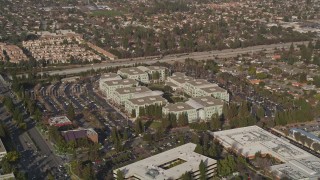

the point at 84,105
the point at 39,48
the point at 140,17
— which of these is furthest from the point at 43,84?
the point at 140,17

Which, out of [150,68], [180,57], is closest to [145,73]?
[150,68]

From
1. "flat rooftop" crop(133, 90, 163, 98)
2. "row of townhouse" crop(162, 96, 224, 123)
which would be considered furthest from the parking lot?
"row of townhouse" crop(162, 96, 224, 123)

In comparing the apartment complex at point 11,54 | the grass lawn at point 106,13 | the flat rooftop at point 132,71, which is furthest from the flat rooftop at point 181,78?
the grass lawn at point 106,13

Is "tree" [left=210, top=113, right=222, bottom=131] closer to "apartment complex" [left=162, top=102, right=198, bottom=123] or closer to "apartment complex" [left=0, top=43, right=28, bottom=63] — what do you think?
"apartment complex" [left=162, top=102, right=198, bottom=123]

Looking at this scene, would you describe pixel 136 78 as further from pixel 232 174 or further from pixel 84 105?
pixel 232 174

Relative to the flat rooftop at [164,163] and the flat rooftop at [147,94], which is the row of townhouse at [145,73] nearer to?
the flat rooftop at [147,94]

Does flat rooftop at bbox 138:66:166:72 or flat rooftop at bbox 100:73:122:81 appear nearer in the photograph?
flat rooftop at bbox 100:73:122:81
